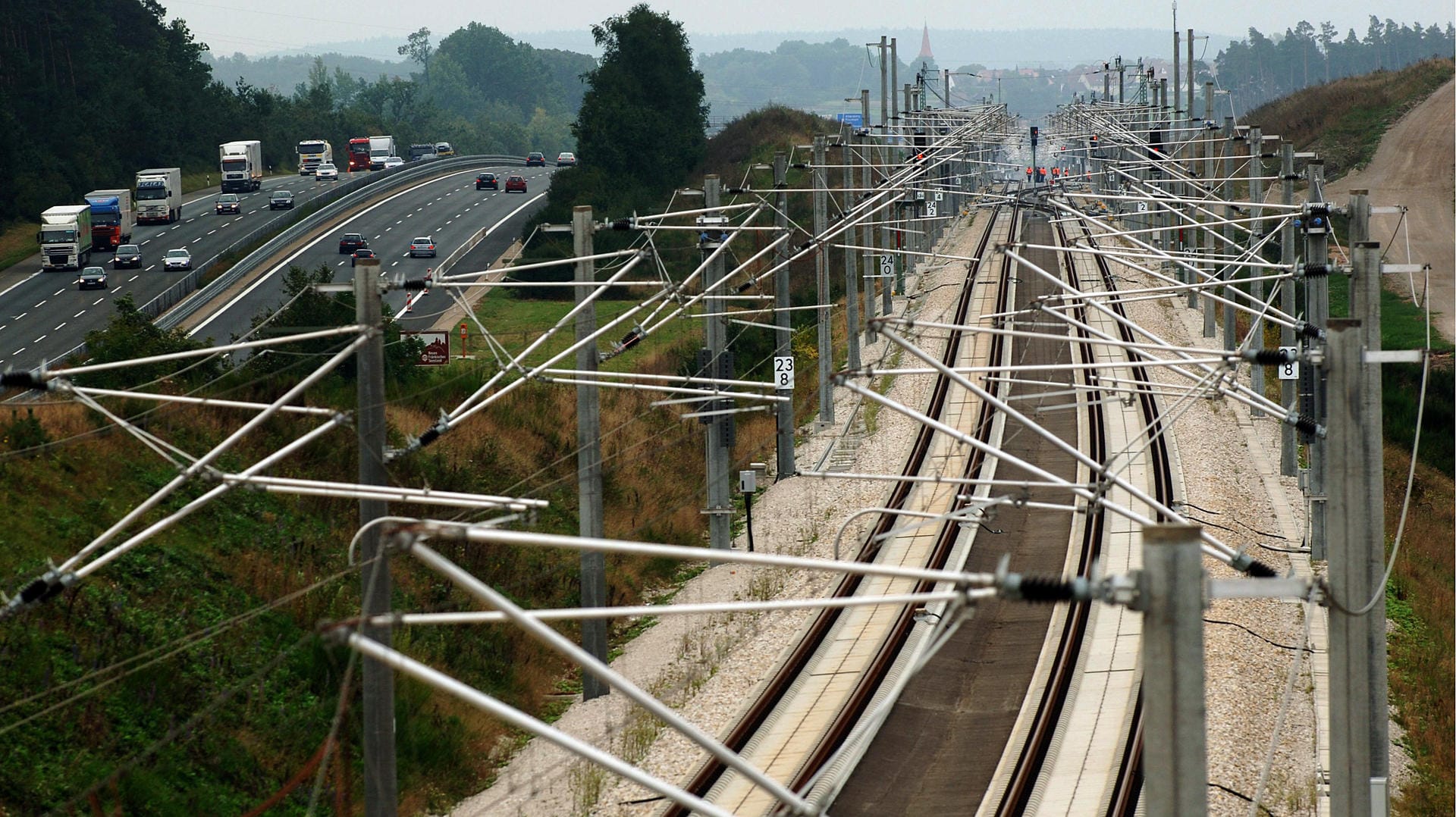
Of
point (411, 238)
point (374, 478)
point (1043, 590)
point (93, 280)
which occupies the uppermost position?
point (411, 238)

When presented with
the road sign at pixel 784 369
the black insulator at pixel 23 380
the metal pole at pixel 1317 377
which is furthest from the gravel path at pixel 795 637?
the black insulator at pixel 23 380

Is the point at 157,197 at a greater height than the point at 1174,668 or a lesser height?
greater

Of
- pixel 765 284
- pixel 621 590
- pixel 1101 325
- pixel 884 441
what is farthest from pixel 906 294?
pixel 621 590

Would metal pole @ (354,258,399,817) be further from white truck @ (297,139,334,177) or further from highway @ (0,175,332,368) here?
white truck @ (297,139,334,177)

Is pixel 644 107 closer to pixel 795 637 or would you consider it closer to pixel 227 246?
pixel 227 246

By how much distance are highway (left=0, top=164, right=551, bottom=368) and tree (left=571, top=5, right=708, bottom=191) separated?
5.44m

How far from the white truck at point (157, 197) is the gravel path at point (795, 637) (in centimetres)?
4628

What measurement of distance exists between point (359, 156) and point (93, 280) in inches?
1839

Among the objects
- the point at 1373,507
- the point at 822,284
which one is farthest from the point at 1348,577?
the point at 822,284

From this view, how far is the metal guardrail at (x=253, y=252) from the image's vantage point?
49156 mm

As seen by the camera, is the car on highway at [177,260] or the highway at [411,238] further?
the car on highway at [177,260]

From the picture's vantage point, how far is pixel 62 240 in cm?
5841

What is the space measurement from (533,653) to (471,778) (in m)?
3.86

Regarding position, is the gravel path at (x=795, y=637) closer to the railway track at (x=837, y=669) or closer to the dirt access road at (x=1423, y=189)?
the railway track at (x=837, y=669)
